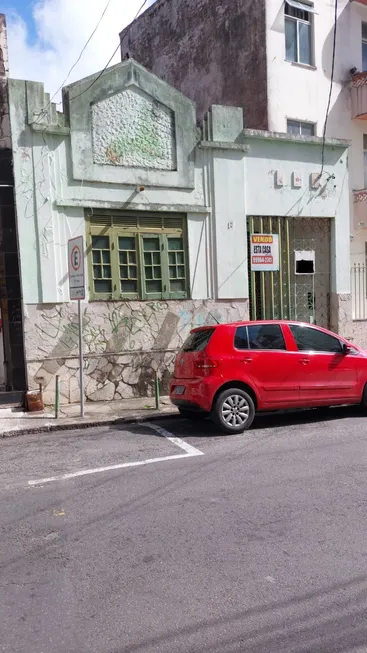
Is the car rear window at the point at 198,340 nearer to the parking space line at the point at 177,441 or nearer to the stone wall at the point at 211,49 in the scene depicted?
the parking space line at the point at 177,441

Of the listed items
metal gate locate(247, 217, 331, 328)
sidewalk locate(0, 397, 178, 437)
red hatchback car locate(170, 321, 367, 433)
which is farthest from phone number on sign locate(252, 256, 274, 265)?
red hatchback car locate(170, 321, 367, 433)

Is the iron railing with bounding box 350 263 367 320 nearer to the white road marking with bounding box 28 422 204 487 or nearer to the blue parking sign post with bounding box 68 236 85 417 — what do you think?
the blue parking sign post with bounding box 68 236 85 417

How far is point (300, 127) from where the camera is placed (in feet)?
55.0

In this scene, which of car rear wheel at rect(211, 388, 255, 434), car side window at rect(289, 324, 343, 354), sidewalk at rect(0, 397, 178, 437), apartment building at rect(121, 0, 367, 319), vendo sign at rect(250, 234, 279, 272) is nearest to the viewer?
car rear wheel at rect(211, 388, 255, 434)

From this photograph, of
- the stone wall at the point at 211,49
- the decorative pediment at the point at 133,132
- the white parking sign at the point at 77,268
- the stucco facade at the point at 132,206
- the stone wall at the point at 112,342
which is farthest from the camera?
the stone wall at the point at 211,49

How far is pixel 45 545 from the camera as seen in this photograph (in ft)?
14.2

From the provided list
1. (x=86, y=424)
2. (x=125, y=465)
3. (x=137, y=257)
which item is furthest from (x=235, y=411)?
(x=137, y=257)

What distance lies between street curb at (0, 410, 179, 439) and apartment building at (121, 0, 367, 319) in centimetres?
852

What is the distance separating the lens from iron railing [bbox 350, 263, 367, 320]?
1584cm

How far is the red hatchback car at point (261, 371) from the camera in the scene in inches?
316

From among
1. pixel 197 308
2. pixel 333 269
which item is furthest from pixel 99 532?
pixel 333 269

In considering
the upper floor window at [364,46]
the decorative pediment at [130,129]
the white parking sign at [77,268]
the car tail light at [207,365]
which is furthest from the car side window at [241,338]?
the upper floor window at [364,46]

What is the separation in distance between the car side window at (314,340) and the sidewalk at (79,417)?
2737 millimetres

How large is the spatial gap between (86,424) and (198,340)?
252cm
